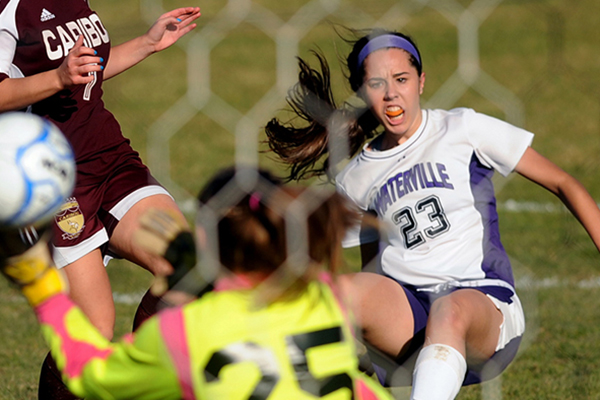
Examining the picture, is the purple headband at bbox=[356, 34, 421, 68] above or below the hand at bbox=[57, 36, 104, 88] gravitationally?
below

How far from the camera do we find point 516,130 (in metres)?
2.51

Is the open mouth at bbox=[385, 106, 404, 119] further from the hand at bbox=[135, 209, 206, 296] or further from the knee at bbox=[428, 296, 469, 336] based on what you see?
the hand at bbox=[135, 209, 206, 296]

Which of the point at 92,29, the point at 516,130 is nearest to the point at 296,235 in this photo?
the point at 516,130

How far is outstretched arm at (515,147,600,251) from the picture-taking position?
2.37 meters

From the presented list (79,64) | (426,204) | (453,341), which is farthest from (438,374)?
(79,64)

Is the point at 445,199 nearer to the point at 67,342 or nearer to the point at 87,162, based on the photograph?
the point at 87,162

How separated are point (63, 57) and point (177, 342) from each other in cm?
127

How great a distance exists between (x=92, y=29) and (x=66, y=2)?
4.2 inches

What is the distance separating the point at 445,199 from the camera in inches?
99.8

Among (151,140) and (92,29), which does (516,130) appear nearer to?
(92,29)

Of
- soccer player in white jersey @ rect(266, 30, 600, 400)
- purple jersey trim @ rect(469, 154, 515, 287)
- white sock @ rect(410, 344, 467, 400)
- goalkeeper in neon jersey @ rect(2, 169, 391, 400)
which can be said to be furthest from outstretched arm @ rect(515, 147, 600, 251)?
goalkeeper in neon jersey @ rect(2, 169, 391, 400)

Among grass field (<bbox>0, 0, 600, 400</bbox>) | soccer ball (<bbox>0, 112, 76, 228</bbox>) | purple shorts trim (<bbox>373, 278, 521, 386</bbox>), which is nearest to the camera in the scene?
soccer ball (<bbox>0, 112, 76, 228</bbox>)

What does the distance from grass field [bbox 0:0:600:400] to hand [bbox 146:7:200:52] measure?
0.20 meters

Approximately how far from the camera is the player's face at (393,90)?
2564mm
